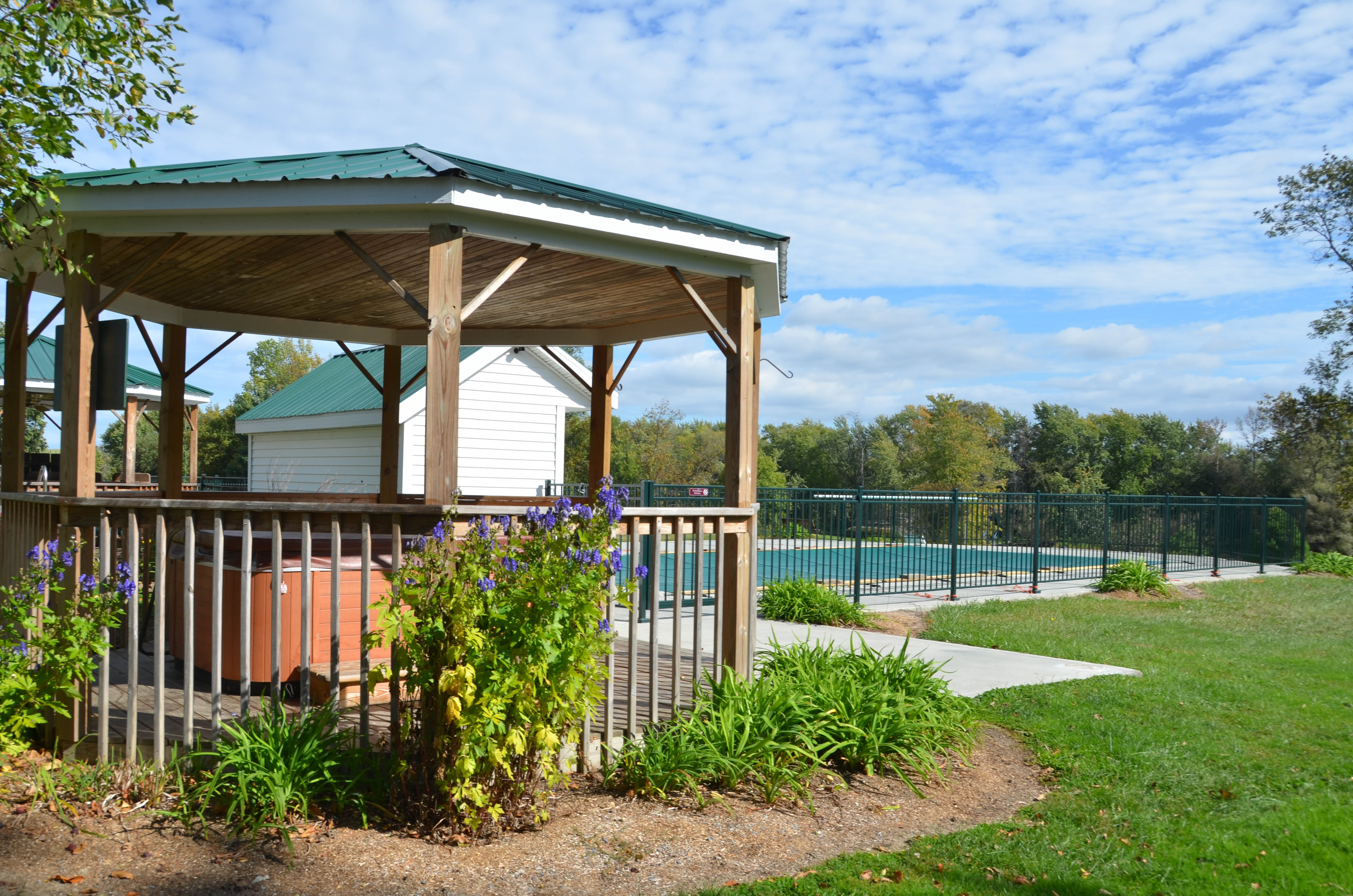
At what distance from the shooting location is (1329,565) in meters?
19.0

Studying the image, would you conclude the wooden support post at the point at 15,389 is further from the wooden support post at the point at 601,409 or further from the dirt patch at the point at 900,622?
the dirt patch at the point at 900,622

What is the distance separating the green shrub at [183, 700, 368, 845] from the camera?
3.81m

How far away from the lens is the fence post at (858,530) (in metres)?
12.1

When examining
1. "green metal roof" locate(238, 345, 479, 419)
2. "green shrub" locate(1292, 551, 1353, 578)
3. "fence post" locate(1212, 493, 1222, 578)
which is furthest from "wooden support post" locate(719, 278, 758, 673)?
"green shrub" locate(1292, 551, 1353, 578)

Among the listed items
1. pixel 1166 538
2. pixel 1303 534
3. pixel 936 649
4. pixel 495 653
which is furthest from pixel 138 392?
pixel 1303 534

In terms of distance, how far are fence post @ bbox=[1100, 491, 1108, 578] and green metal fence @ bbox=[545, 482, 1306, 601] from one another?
36 millimetres

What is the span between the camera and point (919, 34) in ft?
22.6

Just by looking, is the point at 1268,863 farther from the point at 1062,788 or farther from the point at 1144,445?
the point at 1144,445

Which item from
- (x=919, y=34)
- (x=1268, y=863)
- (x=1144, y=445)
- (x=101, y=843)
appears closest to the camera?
(x=101, y=843)

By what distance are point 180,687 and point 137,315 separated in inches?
157

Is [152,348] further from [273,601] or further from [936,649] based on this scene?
[936,649]

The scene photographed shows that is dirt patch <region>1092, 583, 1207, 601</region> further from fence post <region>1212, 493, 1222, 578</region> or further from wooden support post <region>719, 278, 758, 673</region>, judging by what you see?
wooden support post <region>719, 278, 758, 673</region>

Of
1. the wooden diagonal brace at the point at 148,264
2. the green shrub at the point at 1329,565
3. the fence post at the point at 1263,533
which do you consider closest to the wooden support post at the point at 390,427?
the wooden diagonal brace at the point at 148,264

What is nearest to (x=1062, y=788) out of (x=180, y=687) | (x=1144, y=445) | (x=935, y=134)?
(x=180, y=687)
